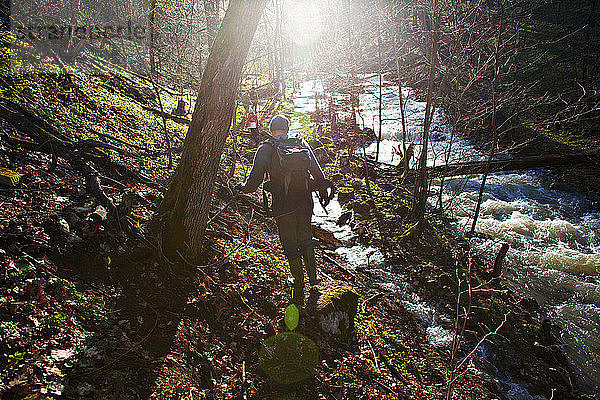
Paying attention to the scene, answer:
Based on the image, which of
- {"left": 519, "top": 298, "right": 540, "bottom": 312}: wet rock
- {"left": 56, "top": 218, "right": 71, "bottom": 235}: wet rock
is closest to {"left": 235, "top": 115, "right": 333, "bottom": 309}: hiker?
{"left": 56, "top": 218, "right": 71, "bottom": 235}: wet rock

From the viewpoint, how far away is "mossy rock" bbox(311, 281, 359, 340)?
4.06 meters

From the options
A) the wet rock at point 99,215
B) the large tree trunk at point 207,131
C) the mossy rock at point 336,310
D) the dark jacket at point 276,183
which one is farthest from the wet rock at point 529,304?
the wet rock at point 99,215

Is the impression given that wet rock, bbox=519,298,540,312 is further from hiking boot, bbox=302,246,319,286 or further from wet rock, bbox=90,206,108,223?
wet rock, bbox=90,206,108,223

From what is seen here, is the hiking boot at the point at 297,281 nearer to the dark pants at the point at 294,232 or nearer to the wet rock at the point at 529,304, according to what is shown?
the dark pants at the point at 294,232

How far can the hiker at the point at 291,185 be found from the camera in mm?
3924

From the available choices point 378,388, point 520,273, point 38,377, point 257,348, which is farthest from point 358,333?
point 520,273

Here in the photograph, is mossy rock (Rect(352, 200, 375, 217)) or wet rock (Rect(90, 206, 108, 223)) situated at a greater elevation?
wet rock (Rect(90, 206, 108, 223))

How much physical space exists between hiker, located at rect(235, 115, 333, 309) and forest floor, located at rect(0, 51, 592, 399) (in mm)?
676

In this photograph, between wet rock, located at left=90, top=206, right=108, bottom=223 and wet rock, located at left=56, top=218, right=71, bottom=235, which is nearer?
wet rock, located at left=56, top=218, right=71, bottom=235

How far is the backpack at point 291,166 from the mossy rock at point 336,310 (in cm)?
137

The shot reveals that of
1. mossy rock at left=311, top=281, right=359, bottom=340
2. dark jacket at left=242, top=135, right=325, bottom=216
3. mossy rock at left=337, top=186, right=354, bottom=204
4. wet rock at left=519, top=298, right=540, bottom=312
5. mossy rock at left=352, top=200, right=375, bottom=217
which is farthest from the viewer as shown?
mossy rock at left=337, top=186, right=354, bottom=204

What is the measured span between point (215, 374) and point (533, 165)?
513 inches

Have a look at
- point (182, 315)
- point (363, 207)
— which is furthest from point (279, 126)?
point (363, 207)

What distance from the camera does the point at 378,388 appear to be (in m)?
3.62
